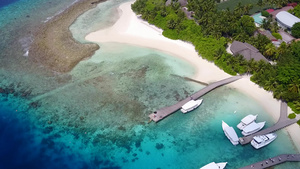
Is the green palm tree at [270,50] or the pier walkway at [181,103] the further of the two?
the green palm tree at [270,50]

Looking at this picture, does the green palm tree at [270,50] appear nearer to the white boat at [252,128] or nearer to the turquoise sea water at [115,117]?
the turquoise sea water at [115,117]

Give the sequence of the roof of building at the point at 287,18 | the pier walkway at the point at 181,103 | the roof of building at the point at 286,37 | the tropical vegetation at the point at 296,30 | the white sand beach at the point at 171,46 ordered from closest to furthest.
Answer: the pier walkway at the point at 181,103 → the white sand beach at the point at 171,46 → the roof of building at the point at 286,37 → the tropical vegetation at the point at 296,30 → the roof of building at the point at 287,18

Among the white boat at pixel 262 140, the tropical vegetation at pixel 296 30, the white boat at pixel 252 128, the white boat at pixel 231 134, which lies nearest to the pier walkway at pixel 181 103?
the white boat at pixel 231 134

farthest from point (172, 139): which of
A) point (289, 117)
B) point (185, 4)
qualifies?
point (185, 4)

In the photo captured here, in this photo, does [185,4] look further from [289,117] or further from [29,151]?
[29,151]

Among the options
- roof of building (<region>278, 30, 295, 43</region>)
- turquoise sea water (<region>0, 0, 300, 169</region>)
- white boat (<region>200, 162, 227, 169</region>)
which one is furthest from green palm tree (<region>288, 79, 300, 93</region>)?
white boat (<region>200, 162, 227, 169</region>)

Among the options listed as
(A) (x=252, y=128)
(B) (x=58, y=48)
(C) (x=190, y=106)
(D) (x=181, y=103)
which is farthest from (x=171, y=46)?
(A) (x=252, y=128)

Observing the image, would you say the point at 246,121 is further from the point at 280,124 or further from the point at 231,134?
the point at 280,124

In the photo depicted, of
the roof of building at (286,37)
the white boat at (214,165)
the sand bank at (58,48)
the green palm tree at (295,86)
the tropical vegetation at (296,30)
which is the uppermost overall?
the sand bank at (58,48)
